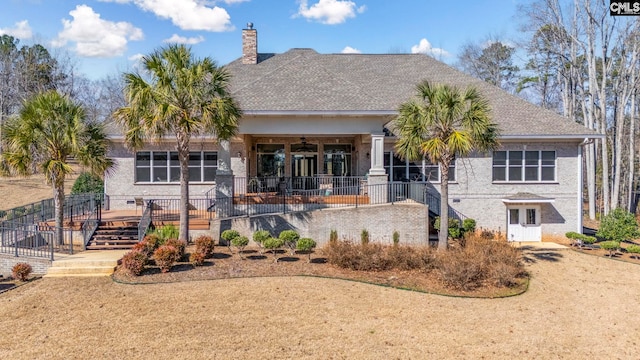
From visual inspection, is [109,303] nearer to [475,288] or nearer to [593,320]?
[475,288]

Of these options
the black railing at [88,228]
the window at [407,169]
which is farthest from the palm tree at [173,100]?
the window at [407,169]

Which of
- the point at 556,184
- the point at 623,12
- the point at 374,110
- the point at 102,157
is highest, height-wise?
the point at 623,12

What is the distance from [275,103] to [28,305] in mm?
10182

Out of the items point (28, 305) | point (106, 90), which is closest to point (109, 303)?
point (28, 305)

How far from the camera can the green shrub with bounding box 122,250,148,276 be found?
10.6 metres

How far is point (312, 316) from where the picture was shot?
8.28 meters

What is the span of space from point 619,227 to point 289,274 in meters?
15.0

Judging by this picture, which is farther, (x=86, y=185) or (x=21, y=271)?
(x=86, y=185)

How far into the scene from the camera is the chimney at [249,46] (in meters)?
22.1

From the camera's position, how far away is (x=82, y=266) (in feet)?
Answer: 37.1

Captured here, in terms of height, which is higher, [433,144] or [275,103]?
[275,103]

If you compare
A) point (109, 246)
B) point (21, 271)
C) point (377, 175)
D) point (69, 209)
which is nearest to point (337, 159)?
point (377, 175)

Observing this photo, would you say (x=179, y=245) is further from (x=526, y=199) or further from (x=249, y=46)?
(x=526, y=199)

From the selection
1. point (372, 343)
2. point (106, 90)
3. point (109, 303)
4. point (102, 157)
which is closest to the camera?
point (372, 343)
